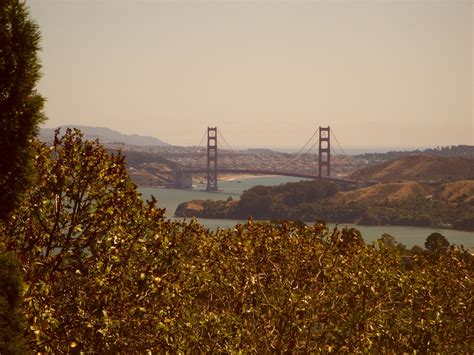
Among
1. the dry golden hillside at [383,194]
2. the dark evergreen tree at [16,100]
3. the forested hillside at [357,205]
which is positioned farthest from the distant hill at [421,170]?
the dark evergreen tree at [16,100]

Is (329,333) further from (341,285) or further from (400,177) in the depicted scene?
(400,177)

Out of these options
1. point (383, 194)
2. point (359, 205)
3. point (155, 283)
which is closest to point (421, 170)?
point (383, 194)

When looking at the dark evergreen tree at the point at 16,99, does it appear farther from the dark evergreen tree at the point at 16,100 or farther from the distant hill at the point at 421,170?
the distant hill at the point at 421,170

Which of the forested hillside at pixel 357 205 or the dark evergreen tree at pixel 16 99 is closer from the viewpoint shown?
the dark evergreen tree at pixel 16 99

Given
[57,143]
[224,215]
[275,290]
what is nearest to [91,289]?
[57,143]

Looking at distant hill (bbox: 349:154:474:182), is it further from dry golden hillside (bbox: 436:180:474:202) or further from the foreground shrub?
the foreground shrub

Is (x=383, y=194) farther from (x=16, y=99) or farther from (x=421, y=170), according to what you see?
(x=16, y=99)
